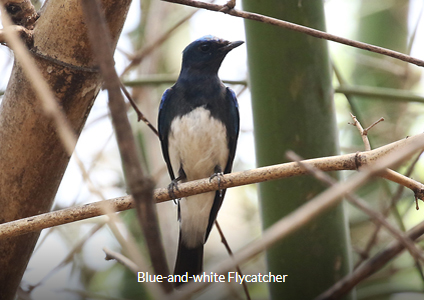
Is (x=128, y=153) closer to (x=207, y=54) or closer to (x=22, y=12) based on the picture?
(x=22, y=12)

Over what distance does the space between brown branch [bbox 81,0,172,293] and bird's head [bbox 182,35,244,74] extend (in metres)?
3.22

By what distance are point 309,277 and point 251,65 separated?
1.02m

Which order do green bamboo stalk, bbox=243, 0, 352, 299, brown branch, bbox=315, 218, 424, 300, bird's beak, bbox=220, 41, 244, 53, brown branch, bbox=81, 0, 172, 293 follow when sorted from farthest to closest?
bird's beak, bbox=220, 41, 244, 53 < green bamboo stalk, bbox=243, 0, 352, 299 < brown branch, bbox=315, 218, 424, 300 < brown branch, bbox=81, 0, 172, 293

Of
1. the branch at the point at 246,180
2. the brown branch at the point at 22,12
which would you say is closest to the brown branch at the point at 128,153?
the branch at the point at 246,180

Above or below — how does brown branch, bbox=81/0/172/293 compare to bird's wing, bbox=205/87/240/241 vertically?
below

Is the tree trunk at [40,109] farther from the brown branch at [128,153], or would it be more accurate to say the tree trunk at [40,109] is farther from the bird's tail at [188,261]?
the bird's tail at [188,261]

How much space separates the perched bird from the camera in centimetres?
358

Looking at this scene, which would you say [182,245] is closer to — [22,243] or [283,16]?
[22,243]

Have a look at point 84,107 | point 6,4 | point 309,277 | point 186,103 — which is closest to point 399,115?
point 186,103

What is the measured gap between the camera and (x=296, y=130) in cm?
215

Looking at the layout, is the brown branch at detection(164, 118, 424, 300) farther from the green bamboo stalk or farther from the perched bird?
the perched bird

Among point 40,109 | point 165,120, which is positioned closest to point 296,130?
point 40,109

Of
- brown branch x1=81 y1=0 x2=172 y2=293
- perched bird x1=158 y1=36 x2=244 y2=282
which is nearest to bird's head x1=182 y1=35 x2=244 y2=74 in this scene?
perched bird x1=158 y1=36 x2=244 y2=282

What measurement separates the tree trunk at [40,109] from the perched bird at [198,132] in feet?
4.52
